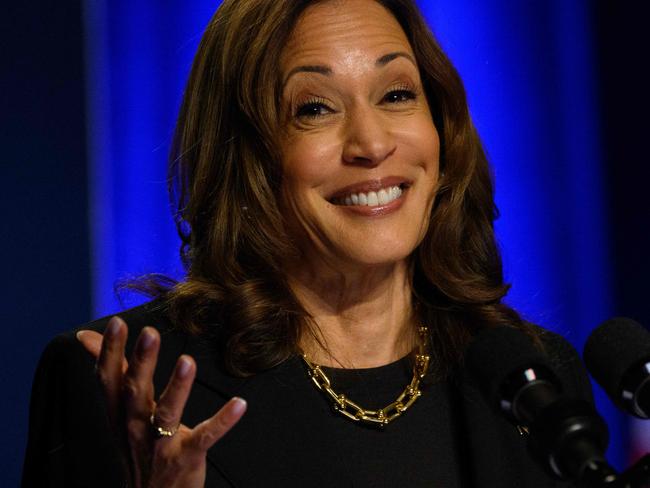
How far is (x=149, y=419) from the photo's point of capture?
1203 mm

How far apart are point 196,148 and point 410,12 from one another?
50 centimetres

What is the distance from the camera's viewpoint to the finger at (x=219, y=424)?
1.13 m

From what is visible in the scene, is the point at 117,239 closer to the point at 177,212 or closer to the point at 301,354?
the point at 177,212

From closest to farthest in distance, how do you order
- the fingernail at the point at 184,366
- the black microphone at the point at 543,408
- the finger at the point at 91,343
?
the black microphone at the point at 543,408 → the fingernail at the point at 184,366 → the finger at the point at 91,343

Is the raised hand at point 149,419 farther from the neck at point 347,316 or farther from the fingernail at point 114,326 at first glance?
the neck at point 347,316

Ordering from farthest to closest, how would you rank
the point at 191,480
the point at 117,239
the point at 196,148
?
the point at 117,239 < the point at 196,148 < the point at 191,480

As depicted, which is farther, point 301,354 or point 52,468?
point 301,354

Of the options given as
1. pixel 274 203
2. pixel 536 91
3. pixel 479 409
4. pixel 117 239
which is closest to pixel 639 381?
pixel 479 409

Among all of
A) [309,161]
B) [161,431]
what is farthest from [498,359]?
[309,161]

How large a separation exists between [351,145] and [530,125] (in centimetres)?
114

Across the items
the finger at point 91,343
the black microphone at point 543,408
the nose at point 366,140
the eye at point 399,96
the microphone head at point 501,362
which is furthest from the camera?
the eye at point 399,96

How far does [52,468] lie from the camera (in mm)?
1598

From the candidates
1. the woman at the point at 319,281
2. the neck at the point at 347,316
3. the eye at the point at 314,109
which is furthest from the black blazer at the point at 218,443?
the eye at the point at 314,109

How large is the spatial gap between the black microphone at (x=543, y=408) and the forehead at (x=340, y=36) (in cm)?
83
